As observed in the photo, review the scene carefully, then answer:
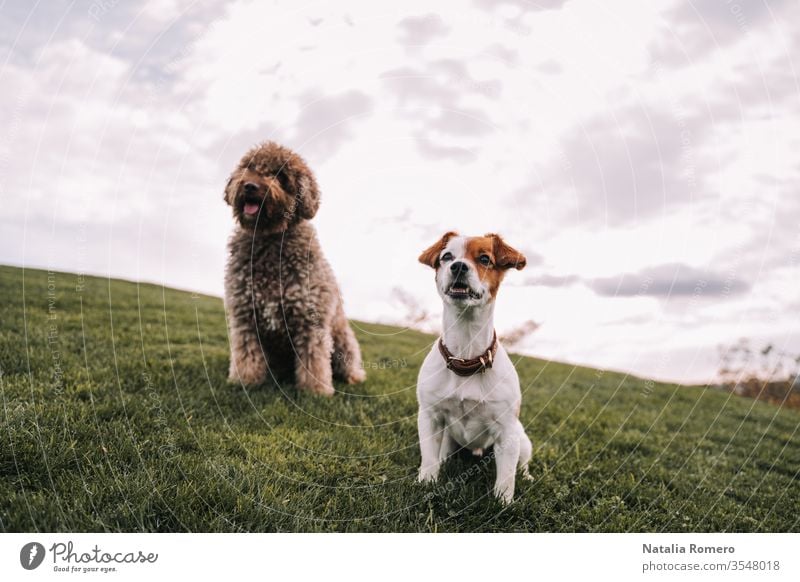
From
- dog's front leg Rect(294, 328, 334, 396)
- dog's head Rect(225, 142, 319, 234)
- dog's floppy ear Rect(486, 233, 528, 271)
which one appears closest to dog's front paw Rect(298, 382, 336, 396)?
dog's front leg Rect(294, 328, 334, 396)

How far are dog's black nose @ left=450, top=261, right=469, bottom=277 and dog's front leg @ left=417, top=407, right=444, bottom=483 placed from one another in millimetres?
1128

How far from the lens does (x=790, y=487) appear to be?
4.89 metres

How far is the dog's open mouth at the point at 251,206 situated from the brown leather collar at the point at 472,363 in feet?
9.53

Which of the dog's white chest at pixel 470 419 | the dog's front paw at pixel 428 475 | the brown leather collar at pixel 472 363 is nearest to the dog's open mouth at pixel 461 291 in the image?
the brown leather collar at pixel 472 363

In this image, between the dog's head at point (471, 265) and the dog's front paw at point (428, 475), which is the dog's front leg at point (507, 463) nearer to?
the dog's front paw at point (428, 475)

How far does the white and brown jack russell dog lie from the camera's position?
11.4ft

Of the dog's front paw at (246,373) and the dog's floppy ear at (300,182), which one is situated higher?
the dog's floppy ear at (300,182)

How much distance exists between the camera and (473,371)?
11.8 feet

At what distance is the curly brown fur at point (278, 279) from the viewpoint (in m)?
5.43

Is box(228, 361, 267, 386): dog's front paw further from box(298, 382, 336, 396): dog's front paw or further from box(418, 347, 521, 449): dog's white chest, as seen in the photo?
box(418, 347, 521, 449): dog's white chest

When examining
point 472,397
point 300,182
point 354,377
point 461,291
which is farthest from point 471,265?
point 354,377

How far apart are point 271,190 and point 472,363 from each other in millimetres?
3001

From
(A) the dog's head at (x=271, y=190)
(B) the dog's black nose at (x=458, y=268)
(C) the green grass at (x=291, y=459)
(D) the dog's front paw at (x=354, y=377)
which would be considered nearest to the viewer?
(C) the green grass at (x=291, y=459)
